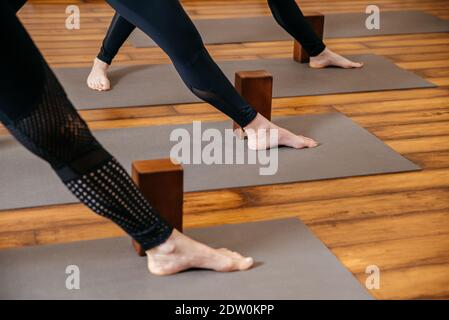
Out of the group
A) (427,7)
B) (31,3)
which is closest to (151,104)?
(31,3)

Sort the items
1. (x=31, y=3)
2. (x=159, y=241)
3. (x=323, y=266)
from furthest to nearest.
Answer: (x=31, y=3)
(x=323, y=266)
(x=159, y=241)

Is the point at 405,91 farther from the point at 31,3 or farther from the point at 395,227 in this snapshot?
the point at 31,3

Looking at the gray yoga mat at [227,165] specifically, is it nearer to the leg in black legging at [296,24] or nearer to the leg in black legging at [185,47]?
the leg in black legging at [185,47]

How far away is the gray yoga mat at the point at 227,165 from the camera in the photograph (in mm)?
2145

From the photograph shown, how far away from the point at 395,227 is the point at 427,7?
9.73 ft

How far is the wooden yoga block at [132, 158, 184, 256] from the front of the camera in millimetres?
1721

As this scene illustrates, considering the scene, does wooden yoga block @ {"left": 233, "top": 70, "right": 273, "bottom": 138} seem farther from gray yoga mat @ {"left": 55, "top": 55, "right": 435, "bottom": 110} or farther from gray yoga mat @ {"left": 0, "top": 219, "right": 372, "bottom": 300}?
gray yoga mat @ {"left": 0, "top": 219, "right": 372, "bottom": 300}

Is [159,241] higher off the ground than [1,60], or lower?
lower

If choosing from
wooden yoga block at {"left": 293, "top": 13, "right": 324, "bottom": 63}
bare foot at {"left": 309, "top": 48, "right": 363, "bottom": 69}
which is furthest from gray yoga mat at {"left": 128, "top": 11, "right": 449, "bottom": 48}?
bare foot at {"left": 309, "top": 48, "right": 363, "bottom": 69}

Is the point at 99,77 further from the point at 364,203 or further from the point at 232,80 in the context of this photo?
the point at 364,203

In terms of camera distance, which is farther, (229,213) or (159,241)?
(229,213)

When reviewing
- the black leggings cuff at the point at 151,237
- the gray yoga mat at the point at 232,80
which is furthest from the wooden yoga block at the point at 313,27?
the black leggings cuff at the point at 151,237

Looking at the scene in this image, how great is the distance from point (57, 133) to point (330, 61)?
2.09m

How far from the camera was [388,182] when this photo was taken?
224cm
